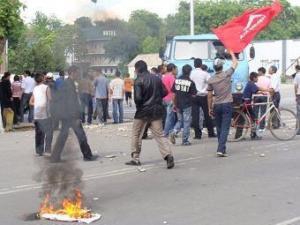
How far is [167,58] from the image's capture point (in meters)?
18.8

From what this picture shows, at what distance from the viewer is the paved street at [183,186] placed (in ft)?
23.2

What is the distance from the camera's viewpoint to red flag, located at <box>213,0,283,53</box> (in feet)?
41.4

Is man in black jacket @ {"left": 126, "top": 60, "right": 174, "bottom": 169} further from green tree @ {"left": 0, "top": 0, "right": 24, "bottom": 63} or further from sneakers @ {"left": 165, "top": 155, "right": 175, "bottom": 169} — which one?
green tree @ {"left": 0, "top": 0, "right": 24, "bottom": 63}

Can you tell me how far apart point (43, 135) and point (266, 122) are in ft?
16.6

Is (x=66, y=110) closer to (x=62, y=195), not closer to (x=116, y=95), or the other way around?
(x=62, y=195)

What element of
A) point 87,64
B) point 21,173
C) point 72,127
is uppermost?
point 87,64

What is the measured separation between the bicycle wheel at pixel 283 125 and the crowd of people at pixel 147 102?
0.91 feet

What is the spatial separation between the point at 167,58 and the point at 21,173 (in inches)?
361

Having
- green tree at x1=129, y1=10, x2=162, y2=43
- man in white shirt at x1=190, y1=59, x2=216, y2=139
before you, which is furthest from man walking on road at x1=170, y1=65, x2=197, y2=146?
green tree at x1=129, y1=10, x2=162, y2=43

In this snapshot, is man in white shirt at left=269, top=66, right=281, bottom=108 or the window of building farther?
man in white shirt at left=269, top=66, right=281, bottom=108

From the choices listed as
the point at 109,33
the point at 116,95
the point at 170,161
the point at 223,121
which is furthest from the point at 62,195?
the point at 116,95

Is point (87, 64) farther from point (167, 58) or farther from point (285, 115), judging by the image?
point (167, 58)

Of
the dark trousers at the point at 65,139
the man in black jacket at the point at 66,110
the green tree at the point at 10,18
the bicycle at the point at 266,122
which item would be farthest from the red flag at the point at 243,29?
the green tree at the point at 10,18

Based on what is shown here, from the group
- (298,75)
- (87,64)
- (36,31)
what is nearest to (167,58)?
(298,75)
